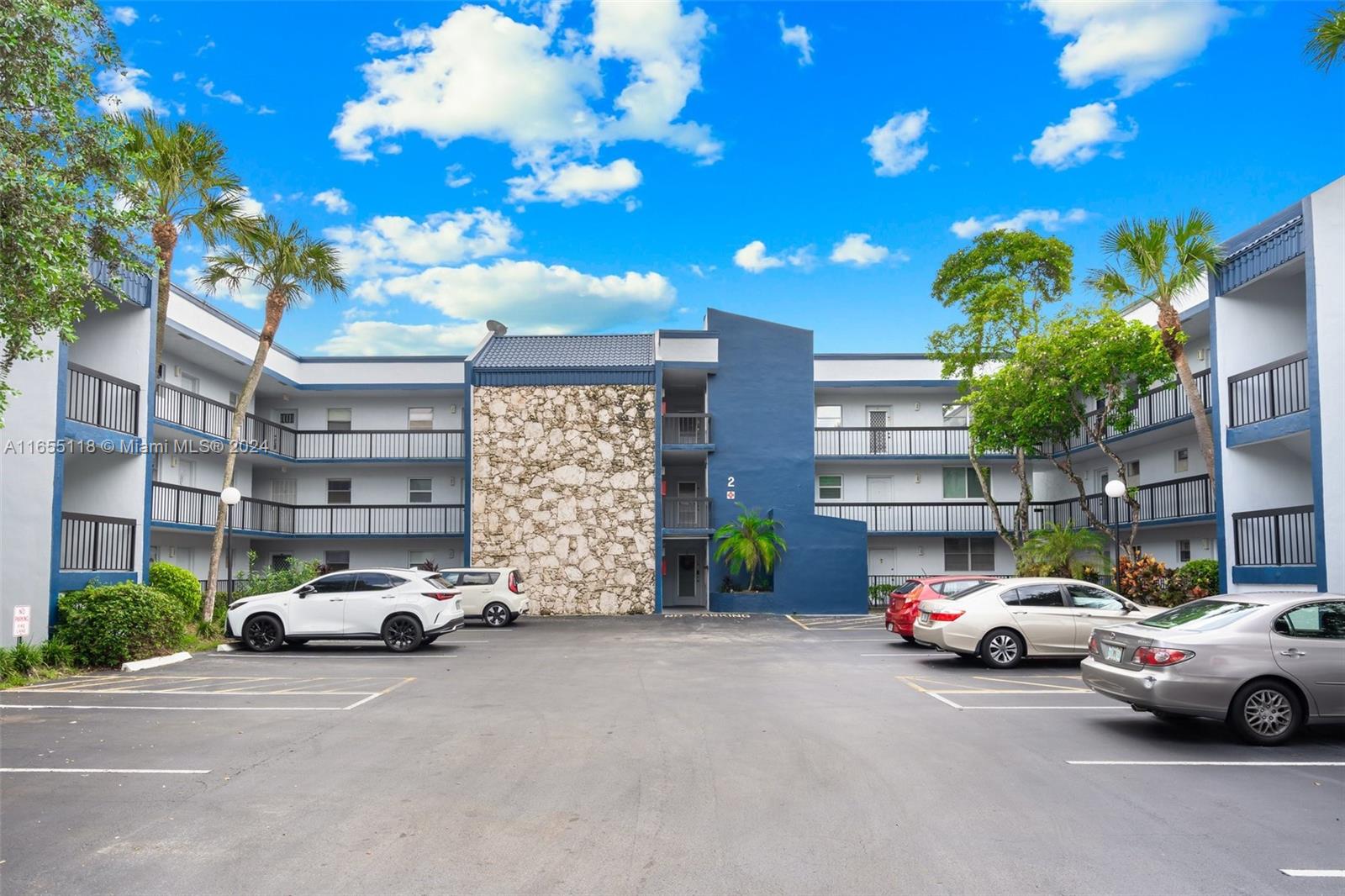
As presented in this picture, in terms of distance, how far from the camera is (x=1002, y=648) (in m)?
16.6

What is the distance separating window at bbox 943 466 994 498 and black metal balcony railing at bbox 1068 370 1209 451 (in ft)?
25.0

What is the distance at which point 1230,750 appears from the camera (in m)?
9.62

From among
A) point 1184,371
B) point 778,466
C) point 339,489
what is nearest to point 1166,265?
point 1184,371

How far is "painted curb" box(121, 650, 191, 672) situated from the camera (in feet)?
53.8

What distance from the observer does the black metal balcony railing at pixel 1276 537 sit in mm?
18047

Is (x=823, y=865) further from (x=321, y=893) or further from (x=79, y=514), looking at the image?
(x=79, y=514)

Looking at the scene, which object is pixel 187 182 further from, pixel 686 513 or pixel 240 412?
pixel 686 513

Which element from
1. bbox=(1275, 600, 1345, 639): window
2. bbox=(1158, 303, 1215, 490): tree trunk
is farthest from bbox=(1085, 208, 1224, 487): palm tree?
bbox=(1275, 600, 1345, 639): window

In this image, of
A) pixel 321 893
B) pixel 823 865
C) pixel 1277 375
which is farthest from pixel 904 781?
pixel 1277 375

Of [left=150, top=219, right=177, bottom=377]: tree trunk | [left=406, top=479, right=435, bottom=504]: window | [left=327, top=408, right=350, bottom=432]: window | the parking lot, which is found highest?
[left=150, top=219, right=177, bottom=377]: tree trunk

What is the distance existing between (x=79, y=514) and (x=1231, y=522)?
22.1 metres

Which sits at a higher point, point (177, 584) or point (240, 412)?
point (240, 412)

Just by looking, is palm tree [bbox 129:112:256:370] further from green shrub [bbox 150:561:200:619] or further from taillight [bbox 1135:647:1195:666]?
taillight [bbox 1135:647:1195:666]

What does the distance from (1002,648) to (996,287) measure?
15550mm
